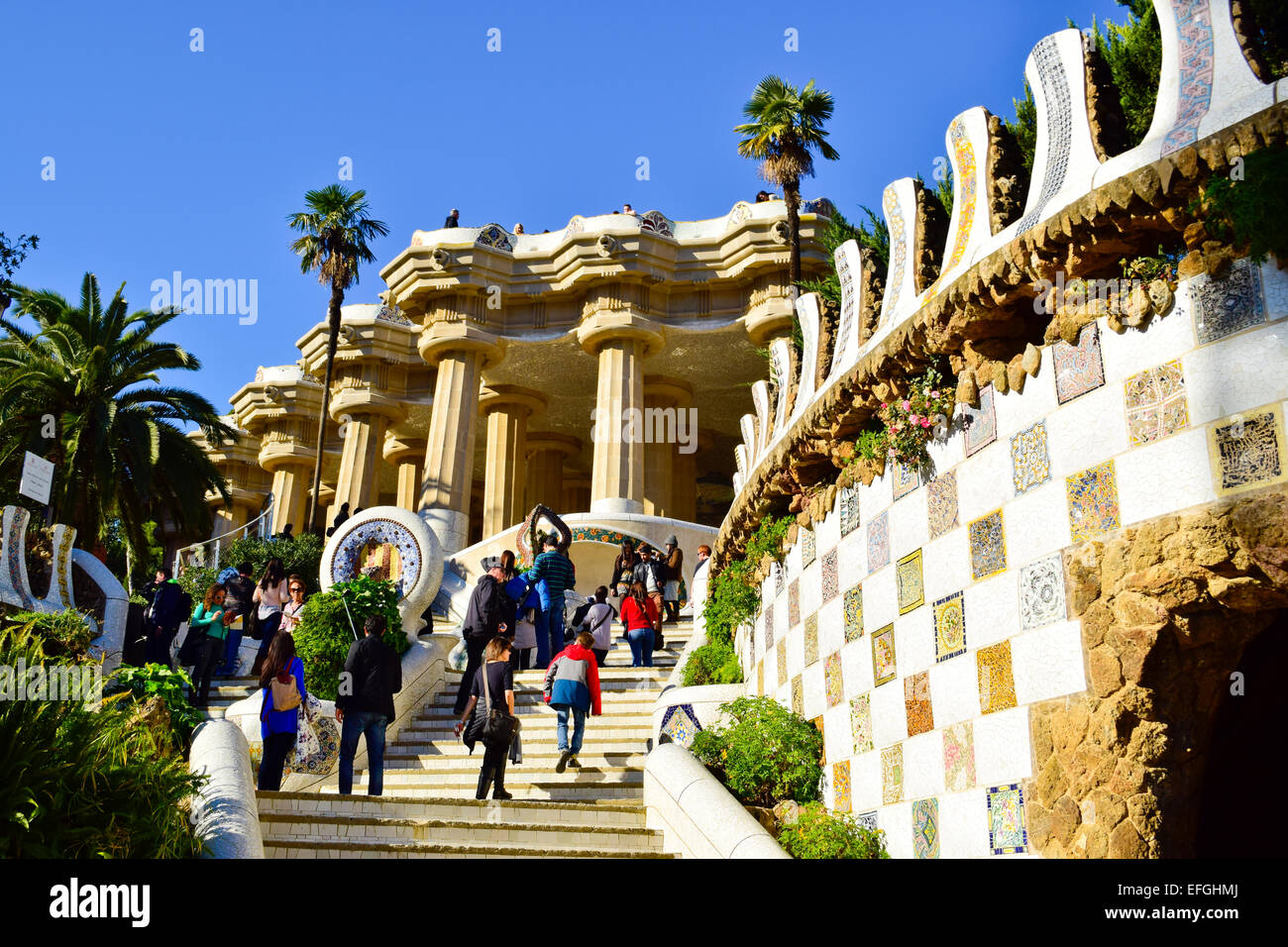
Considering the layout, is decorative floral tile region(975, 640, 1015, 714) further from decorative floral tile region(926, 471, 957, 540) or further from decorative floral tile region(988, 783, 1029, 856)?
decorative floral tile region(926, 471, 957, 540)

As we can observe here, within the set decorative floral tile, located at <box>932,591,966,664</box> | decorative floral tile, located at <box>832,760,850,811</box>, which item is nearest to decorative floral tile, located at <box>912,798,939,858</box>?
decorative floral tile, located at <box>932,591,966,664</box>

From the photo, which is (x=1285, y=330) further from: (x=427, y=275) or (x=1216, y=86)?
(x=427, y=275)

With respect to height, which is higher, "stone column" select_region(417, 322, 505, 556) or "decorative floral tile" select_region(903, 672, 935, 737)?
"stone column" select_region(417, 322, 505, 556)

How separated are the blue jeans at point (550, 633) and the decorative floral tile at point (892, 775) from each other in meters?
7.50

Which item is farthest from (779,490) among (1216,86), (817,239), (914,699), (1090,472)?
(817,239)

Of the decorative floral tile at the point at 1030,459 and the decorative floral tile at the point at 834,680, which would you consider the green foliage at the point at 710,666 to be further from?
the decorative floral tile at the point at 1030,459

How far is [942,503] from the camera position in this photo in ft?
27.4

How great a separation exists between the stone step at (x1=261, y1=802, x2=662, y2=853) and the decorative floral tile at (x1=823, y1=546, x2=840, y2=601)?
2.48 metres

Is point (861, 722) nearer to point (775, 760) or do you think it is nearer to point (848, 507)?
point (775, 760)

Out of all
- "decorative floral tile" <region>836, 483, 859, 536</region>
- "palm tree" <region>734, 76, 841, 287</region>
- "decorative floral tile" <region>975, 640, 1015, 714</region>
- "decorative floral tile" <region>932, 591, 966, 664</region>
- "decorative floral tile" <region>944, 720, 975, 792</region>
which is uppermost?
"palm tree" <region>734, 76, 841, 287</region>

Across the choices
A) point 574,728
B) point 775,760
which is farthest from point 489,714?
point 775,760

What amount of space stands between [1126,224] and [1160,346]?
0.74 metres

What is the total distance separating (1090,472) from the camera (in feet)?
22.8
